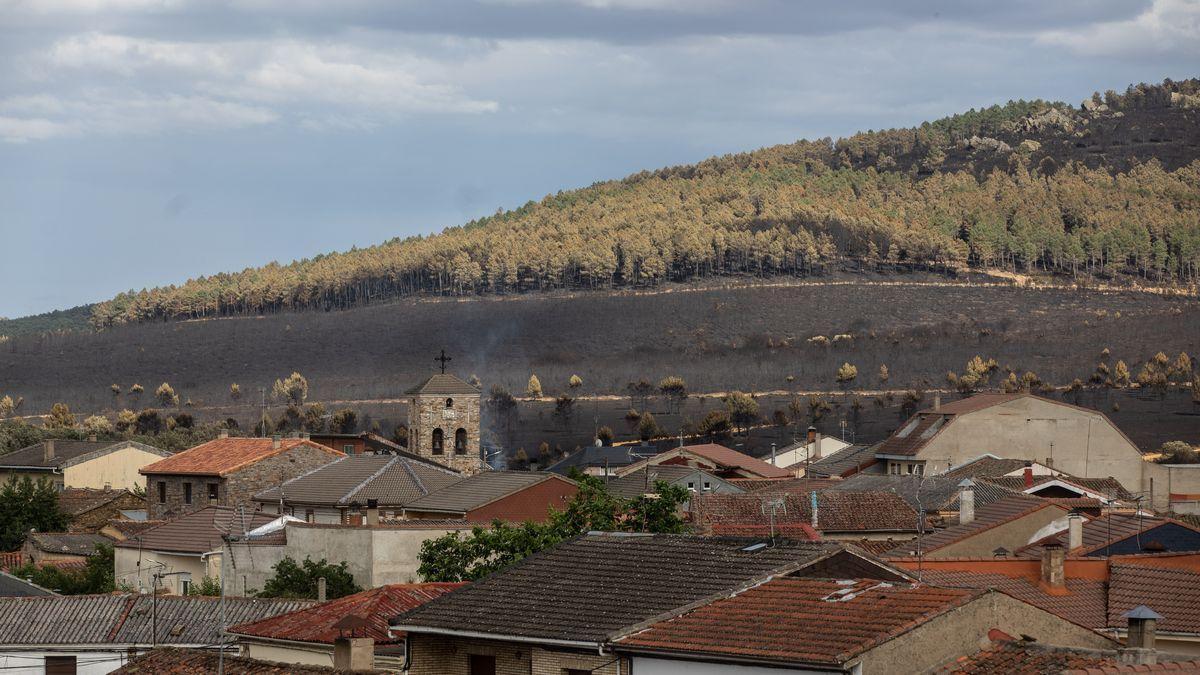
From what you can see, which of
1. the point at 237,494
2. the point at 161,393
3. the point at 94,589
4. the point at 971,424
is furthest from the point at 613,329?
the point at 94,589

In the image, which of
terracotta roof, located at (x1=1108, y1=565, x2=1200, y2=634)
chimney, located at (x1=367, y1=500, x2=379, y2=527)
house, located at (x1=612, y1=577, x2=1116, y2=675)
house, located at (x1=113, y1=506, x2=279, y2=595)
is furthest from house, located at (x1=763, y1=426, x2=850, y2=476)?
house, located at (x1=612, y1=577, x2=1116, y2=675)

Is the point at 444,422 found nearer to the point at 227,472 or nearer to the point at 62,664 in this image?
the point at 227,472

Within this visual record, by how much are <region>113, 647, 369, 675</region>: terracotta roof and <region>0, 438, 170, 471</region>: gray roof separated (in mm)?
56009

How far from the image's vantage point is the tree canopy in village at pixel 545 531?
35812 millimetres

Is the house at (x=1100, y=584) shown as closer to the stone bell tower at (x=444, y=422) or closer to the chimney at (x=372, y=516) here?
the chimney at (x=372, y=516)

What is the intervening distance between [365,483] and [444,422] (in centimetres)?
1432

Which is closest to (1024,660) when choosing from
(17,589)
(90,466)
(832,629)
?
(832,629)

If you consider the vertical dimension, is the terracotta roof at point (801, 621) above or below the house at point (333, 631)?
above

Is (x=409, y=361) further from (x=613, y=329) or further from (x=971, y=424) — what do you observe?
(x=971, y=424)

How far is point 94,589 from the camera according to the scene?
148ft

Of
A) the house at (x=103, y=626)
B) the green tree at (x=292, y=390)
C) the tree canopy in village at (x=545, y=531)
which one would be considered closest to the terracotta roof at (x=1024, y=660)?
the house at (x=103, y=626)

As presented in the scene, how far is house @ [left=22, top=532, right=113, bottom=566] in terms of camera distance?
54.0 metres

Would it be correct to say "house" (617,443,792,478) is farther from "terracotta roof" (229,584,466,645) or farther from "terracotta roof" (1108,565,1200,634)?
"terracotta roof" (1108,565,1200,634)

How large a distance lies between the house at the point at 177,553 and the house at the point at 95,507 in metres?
16.2
